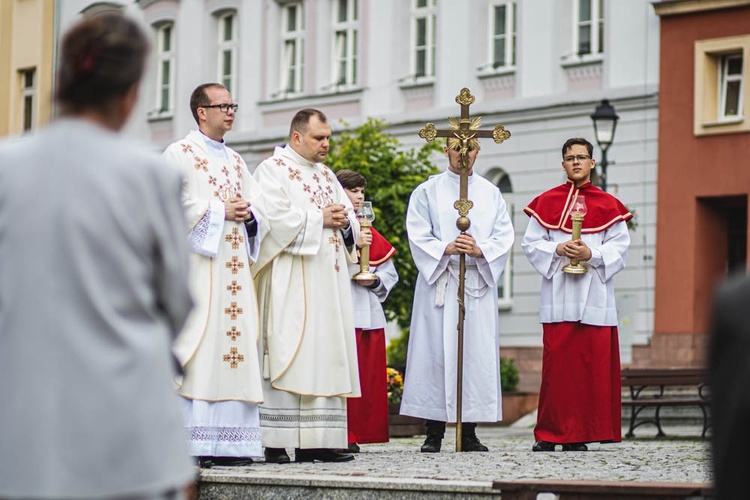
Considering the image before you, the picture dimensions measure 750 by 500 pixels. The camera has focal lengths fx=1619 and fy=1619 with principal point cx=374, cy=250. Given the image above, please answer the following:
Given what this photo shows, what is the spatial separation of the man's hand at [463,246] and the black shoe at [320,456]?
196 centimetres

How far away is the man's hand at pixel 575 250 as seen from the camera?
1208cm

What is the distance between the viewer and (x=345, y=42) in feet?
110

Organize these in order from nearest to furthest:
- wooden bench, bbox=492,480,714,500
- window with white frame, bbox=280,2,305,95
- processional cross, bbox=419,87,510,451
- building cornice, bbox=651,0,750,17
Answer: wooden bench, bbox=492,480,714,500 → processional cross, bbox=419,87,510,451 → building cornice, bbox=651,0,750,17 → window with white frame, bbox=280,2,305,95

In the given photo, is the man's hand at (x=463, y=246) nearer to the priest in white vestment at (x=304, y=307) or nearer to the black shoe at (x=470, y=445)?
the priest in white vestment at (x=304, y=307)

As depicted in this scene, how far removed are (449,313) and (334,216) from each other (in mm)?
1785

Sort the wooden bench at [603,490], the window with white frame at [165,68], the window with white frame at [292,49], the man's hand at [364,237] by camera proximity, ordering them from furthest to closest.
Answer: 1. the window with white frame at [165,68]
2. the window with white frame at [292,49]
3. the man's hand at [364,237]
4. the wooden bench at [603,490]

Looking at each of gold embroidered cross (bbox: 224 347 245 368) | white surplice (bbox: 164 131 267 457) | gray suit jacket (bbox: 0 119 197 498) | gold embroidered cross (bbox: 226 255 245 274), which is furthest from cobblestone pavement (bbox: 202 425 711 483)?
gray suit jacket (bbox: 0 119 197 498)

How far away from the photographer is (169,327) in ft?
14.1

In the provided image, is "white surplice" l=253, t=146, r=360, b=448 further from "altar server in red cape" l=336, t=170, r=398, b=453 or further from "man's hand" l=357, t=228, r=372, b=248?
"altar server in red cape" l=336, t=170, r=398, b=453

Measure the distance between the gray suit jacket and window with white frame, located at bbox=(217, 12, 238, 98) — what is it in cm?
3192

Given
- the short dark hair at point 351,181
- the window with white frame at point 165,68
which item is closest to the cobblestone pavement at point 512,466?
the short dark hair at point 351,181

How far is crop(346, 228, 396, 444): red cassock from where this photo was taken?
12766 millimetres

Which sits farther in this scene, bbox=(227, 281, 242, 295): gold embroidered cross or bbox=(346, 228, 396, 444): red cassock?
Answer: bbox=(346, 228, 396, 444): red cassock

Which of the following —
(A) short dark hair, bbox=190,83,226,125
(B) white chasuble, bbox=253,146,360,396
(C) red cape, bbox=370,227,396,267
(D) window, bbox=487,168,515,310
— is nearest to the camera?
(A) short dark hair, bbox=190,83,226,125
